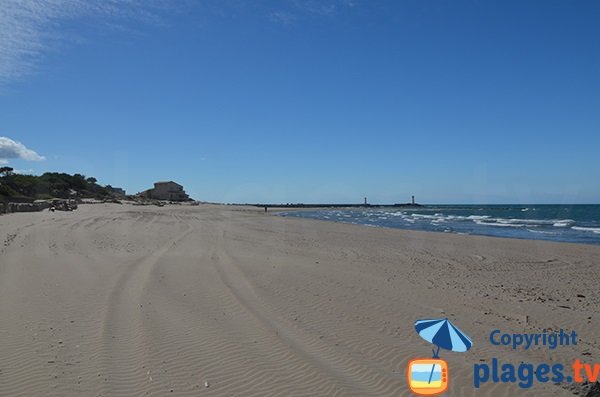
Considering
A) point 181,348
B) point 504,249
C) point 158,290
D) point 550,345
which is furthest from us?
point 504,249

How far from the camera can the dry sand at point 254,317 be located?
505cm

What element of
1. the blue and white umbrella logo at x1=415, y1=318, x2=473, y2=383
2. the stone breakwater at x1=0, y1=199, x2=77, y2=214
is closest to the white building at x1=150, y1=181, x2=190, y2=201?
the stone breakwater at x1=0, y1=199, x2=77, y2=214

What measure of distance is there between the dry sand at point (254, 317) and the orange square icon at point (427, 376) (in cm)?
14

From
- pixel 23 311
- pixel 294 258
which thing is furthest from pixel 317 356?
pixel 294 258

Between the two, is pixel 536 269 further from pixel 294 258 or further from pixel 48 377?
pixel 48 377

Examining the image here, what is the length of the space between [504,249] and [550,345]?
1396 centimetres

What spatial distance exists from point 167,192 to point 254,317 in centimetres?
10491

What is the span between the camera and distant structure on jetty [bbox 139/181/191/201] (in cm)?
10607

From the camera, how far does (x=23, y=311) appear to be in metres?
7.33

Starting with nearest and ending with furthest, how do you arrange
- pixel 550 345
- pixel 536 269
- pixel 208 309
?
pixel 550 345, pixel 208 309, pixel 536 269

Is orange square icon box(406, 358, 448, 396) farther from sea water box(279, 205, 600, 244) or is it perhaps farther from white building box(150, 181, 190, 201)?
white building box(150, 181, 190, 201)

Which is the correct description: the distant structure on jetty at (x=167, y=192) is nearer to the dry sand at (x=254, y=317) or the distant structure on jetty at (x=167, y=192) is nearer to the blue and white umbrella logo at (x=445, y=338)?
the dry sand at (x=254, y=317)

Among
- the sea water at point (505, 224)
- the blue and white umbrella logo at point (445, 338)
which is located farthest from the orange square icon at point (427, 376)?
the sea water at point (505, 224)

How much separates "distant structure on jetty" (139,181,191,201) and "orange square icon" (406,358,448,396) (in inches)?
4123
